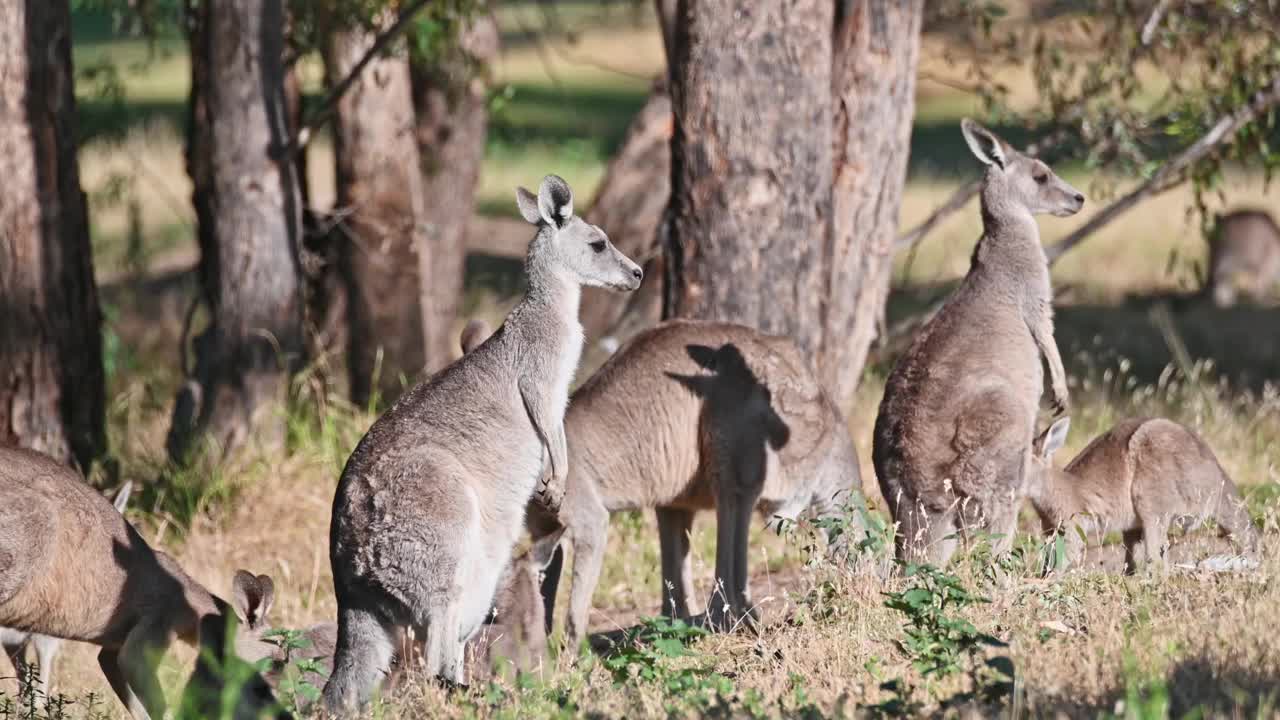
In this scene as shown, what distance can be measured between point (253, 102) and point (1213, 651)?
6.16m

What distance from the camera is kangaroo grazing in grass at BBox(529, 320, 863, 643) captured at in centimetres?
686

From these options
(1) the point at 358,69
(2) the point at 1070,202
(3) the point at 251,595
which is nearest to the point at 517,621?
(3) the point at 251,595

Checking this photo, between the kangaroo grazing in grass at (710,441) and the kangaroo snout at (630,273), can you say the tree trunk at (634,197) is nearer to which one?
the kangaroo grazing in grass at (710,441)

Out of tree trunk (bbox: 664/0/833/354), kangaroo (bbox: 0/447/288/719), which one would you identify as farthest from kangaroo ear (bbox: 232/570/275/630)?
tree trunk (bbox: 664/0/833/354)

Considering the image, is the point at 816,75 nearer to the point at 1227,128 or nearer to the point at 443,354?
the point at 1227,128

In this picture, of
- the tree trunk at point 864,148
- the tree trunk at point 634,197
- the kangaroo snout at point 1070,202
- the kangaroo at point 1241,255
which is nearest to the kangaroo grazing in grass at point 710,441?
the kangaroo snout at point 1070,202

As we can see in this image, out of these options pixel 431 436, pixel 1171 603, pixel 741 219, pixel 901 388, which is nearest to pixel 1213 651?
pixel 1171 603

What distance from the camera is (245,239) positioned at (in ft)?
30.6

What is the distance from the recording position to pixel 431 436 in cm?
588

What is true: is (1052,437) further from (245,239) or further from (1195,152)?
(245,239)

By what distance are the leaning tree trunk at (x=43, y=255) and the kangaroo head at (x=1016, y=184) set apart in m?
4.62

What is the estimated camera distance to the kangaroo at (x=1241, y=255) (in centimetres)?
1686

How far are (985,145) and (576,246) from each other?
6.83 feet

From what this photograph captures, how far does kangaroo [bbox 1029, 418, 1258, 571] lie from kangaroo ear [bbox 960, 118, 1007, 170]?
1166 millimetres
